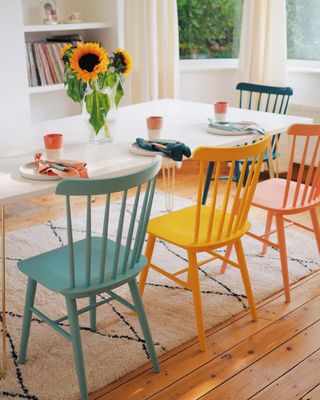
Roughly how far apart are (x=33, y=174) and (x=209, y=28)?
10.7ft

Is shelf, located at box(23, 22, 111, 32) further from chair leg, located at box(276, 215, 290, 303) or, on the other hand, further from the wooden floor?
the wooden floor

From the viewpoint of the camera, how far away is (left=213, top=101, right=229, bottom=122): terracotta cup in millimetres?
2949

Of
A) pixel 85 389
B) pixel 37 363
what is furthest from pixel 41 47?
pixel 85 389

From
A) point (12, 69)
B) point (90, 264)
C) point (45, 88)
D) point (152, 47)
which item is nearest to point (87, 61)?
point (90, 264)

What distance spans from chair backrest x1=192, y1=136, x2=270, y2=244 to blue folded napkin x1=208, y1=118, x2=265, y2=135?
37 centimetres

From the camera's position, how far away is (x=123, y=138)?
2699mm

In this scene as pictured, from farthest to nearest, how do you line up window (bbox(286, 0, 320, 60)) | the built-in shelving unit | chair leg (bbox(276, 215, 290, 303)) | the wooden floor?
window (bbox(286, 0, 320, 60)) < the built-in shelving unit < chair leg (bbox(276, 215, 290, 303)) < the wooden floor

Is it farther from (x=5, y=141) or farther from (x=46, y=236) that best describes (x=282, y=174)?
(x=5, y=141)

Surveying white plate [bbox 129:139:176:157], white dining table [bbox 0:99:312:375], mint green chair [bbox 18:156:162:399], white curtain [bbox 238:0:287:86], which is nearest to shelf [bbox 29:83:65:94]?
white dining table [bbox 0:99:312:375]

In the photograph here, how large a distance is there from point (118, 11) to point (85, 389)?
3.11 meters

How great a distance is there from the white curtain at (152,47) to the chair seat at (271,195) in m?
1.81

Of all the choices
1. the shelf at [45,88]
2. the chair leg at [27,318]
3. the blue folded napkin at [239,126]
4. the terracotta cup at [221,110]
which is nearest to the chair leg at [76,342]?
the chair leg at [27,318]

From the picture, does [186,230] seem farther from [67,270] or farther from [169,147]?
[67,270]

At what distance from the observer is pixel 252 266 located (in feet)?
9.91
